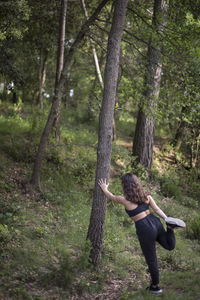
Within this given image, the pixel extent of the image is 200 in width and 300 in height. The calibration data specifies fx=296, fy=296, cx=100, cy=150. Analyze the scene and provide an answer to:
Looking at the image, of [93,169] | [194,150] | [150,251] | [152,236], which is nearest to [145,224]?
[152,236]

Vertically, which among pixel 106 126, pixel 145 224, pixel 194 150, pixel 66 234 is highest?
pixel 106 126

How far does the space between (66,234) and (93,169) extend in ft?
12.9

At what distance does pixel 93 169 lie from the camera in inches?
424

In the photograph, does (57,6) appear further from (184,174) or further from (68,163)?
(184,174)

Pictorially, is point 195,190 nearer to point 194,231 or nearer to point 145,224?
point 194,231

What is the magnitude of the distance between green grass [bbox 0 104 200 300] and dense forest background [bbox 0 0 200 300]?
3 centimetres

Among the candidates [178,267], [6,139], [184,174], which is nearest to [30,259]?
[178,267]

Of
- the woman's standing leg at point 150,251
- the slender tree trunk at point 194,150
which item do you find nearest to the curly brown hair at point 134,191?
the woman's standing leg at point 150,251

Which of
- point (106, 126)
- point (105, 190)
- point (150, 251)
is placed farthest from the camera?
point (106, 126)

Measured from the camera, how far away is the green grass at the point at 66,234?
17.0 feet

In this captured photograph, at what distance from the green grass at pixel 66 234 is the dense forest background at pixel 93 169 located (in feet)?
0.09

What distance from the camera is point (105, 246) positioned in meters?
6.91

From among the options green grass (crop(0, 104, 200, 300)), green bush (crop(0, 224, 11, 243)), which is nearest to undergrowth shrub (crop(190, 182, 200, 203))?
green grass (crop(0, 104, 200, 300))

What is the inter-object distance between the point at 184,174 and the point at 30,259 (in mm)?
9725
